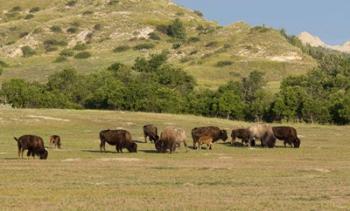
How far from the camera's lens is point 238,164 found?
36125mm

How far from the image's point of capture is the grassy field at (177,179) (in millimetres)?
21547

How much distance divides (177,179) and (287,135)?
83.6 ft

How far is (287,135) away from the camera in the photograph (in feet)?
173

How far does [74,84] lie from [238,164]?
90699 millimetres

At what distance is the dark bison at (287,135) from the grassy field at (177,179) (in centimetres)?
97

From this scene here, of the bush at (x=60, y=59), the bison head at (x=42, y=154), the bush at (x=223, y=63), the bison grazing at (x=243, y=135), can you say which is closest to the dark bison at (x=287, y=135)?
the bison grazing at (x=243, y=135)

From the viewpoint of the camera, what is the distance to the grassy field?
21547 millimetres

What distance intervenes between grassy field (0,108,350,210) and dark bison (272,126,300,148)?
97cm

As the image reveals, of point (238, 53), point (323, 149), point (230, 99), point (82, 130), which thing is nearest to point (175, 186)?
point (323, 149)

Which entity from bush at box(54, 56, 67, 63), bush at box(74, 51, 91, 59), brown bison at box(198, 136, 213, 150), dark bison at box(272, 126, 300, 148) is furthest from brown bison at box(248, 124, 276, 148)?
bush at box(74, 51, 91, 59)

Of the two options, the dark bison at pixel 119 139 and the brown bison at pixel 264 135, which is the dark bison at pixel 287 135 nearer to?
the brown bison at pixel 264 135

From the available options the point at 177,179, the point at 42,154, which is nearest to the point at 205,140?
the point at 42,154

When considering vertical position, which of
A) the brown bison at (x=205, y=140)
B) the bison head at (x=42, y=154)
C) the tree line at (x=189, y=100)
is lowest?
the bison head at (x=42, y=154)

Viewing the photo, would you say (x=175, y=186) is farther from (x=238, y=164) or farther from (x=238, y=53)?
(x=238, y=53)
